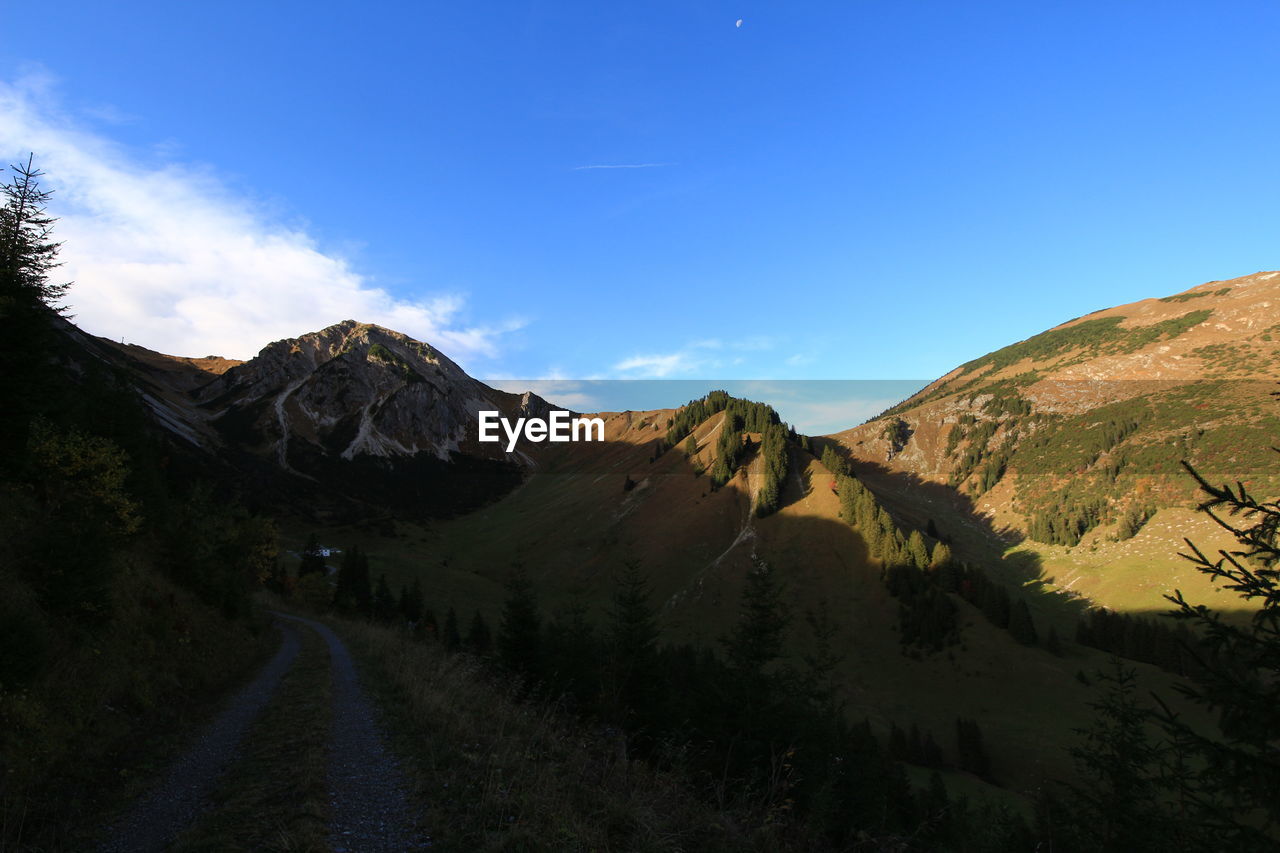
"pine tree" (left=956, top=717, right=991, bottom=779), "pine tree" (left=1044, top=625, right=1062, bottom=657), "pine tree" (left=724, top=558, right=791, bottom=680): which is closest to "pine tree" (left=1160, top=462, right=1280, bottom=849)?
"pine tree" (left=724, top=558, right=791, bottom=680)

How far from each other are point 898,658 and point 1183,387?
542 ft

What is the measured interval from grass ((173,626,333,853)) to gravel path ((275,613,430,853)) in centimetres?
19

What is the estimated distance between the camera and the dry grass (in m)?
6.25

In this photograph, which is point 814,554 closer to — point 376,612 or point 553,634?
point 553,634

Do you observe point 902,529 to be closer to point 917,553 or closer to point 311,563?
point 917,553

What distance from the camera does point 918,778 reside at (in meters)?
49.3

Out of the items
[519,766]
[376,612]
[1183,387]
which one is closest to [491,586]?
[376,612]

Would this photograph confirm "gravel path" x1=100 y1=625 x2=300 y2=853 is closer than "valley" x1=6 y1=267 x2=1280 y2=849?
Yes

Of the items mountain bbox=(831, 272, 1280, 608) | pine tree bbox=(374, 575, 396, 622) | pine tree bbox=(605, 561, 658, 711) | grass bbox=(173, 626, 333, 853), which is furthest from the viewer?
mountain bbox=(831, 272, 1280, 608)

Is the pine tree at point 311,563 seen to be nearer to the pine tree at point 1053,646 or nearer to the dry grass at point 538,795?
the dry grass at point 538,795

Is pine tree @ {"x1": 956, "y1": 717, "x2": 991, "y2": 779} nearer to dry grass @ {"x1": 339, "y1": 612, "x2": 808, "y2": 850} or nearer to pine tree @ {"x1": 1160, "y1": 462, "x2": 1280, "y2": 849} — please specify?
dry grass @ {"x1": 339, "y1": 612, "x2": 808, "y2": 850}

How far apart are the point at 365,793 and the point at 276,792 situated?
1.36m

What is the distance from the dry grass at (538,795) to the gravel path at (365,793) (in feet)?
1.02

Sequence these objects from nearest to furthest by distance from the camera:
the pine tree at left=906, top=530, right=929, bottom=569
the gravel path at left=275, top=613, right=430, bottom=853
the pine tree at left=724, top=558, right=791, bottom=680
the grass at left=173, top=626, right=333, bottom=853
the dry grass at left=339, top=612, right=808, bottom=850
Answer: the dry grass at left=339, top=612, right=808, bottom=850 < the grass at left=173, top=626, right=333, bottom=853 < the gravel path at left=275, top=613, right=430, bottom=853 < the pine tree at left=724, top=558, right=791, bottom=680 < the pine tree at left=906, top=530, right=929, bottom=569
